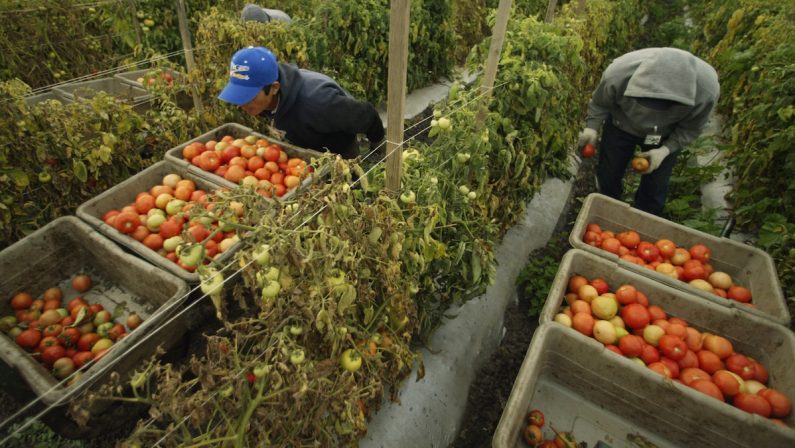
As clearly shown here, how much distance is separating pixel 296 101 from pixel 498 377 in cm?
237

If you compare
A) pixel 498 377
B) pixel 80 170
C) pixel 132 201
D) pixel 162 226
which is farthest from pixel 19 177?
pixel 498 377

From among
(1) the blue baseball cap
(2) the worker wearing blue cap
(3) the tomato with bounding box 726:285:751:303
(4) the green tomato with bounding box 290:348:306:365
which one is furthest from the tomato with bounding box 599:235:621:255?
(1) the blue baseball cap

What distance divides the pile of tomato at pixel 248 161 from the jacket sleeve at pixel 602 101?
2.41m

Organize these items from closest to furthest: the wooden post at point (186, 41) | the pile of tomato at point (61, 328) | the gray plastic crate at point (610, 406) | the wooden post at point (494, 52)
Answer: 1. the gray plastic crate at point (610, 406)
2. the pile of tomato at point (61, 328)
3. the wooden post at point (494, 52)
4. the wooden post at point (186, 41)

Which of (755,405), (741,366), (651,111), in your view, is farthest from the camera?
(651,111)

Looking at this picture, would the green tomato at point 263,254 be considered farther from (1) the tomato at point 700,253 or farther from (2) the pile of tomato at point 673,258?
(1) the tomato at point 700,253

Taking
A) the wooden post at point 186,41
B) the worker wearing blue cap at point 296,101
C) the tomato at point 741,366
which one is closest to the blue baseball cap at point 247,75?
the worker wearing blue cap at point 296,101

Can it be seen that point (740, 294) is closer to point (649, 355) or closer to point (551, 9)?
point (649, 355)

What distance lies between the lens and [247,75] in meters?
2.59

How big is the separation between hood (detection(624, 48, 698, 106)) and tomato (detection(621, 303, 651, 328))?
5.03ft

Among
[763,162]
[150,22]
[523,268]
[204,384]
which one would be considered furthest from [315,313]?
[150,22]

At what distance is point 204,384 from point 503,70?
8.66 feet

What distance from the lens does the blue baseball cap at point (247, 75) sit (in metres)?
2.58

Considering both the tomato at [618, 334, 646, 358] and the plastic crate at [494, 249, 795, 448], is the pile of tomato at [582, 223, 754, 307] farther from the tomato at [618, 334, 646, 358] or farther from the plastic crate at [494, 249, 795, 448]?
the tomato at [618, 334, 646, 358]
